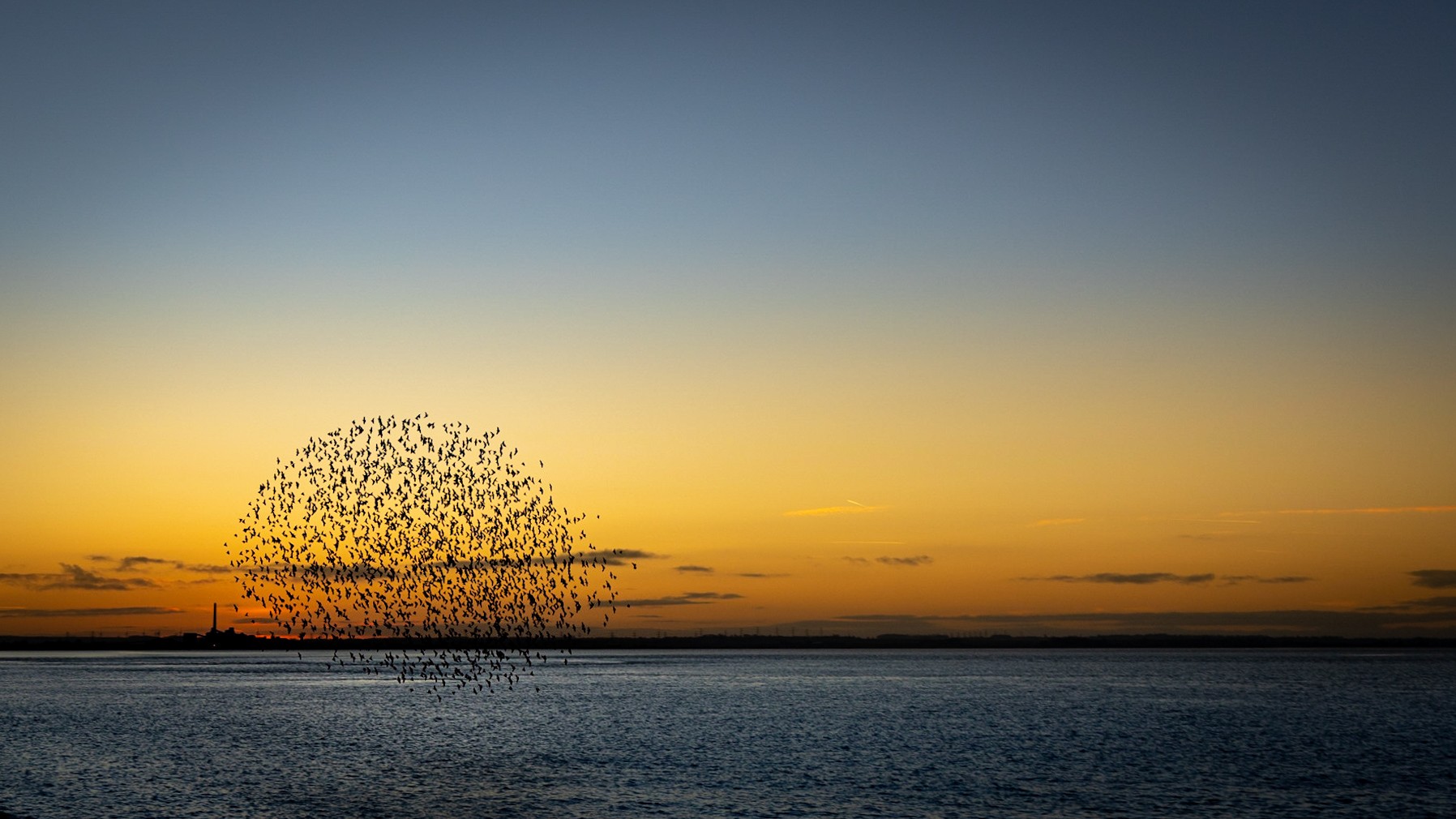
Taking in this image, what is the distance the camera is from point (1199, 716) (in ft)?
390

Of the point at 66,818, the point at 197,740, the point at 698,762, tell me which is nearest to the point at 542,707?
the point at 197,740

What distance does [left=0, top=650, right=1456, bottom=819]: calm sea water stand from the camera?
2200 inches

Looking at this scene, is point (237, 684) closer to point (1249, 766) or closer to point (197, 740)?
point (197, 740)

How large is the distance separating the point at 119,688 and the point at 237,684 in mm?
18274

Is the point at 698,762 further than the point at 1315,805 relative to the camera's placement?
Yes

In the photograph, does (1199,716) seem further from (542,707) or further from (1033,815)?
(1033,815)

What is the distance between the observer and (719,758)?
74438 mm

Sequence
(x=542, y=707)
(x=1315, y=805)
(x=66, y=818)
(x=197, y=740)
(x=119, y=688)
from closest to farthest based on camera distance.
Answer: (x=66, y=818), (x=1315, y=805), (x=197, y=740), (x=542, y=707), (x=119, y=688)

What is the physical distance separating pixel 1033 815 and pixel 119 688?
157434mm

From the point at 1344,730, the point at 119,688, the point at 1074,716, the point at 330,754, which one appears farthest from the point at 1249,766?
the point at 119,688

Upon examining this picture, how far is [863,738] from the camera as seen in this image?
8950 cm

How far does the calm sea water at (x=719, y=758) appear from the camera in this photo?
55.9 metres

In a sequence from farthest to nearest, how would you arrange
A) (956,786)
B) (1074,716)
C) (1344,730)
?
(1074,716), (1344,730), (956,786)

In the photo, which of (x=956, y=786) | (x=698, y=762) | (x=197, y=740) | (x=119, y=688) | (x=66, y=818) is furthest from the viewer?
(x=119, y=688)
